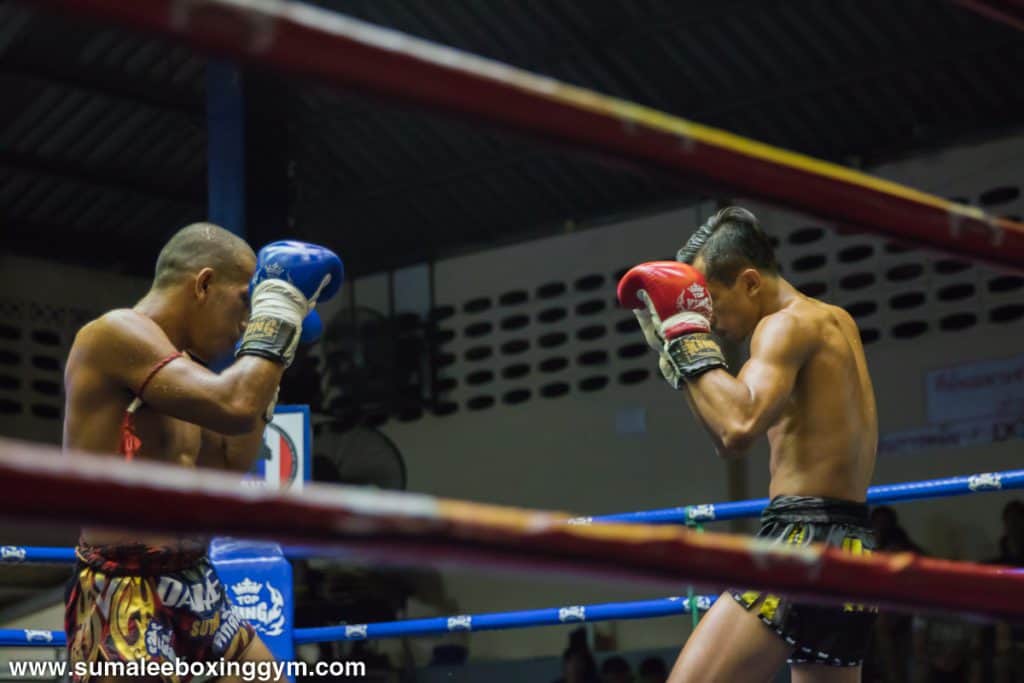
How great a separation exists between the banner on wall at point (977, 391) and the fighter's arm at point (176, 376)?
560 cm

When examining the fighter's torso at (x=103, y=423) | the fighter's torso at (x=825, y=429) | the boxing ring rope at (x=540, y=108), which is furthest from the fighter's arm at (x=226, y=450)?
the boxing ring rope at (x=540, y=108)

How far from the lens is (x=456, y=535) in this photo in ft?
3.20

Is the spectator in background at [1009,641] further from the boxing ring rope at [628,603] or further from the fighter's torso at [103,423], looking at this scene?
the fighter's torso at [103,423]

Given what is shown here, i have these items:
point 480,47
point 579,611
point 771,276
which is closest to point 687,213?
point 480,47

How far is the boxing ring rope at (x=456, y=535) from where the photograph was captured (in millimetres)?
865

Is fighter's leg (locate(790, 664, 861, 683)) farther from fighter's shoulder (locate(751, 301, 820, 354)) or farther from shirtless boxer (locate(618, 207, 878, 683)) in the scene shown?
fighter's shoulder (locate(751, 301, 820, 354))

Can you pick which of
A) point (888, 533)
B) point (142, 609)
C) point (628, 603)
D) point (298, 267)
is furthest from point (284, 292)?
point (888, 533)

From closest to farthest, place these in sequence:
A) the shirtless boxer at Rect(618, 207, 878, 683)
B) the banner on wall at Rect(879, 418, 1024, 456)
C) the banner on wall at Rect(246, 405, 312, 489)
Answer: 1. the shirtless boxer at Rect(618, 207, 878, 683)
2. the banner on wall at Rect(246, 405, 312, 489)
3. the banner on wall at Rect(879, 418, 1024, 456)

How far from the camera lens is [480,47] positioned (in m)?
7.62

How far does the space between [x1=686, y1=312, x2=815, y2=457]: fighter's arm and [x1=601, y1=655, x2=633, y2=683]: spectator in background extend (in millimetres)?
4471

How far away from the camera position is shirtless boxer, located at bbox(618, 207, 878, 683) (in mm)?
2543

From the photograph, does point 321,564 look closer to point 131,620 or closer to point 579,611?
point 579,611

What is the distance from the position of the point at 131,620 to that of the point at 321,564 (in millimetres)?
6312

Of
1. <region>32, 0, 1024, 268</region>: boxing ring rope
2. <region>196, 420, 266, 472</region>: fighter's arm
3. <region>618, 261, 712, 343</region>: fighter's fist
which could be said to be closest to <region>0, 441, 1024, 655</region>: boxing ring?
<region>32, 0, 1024, 268</region>: boxing ring rope
